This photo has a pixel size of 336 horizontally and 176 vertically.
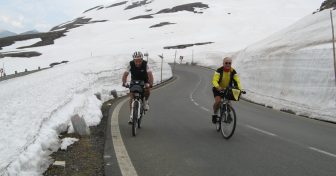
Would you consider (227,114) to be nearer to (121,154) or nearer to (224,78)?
(224,78)

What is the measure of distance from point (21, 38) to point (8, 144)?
99.7 metres

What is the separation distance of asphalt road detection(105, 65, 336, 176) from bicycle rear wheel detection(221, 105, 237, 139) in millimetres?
167

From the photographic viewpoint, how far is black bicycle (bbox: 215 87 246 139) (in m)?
9.49

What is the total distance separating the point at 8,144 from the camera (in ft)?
24.8

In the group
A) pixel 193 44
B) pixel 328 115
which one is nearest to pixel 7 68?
pixel 193 44

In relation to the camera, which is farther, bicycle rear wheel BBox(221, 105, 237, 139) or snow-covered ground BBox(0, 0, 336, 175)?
bicycle rear wheel BBox(221, 105, 237, 139)

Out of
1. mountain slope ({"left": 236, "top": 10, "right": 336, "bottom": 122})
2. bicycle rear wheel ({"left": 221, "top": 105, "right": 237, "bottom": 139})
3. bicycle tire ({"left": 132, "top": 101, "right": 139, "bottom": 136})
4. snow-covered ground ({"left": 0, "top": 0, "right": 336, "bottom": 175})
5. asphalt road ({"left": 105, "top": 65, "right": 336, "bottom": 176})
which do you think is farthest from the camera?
mountain slope ({"left": 236, "top": 10, "right": 336, "bottom": 122})

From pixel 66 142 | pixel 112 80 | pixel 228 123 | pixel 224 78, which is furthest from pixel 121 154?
pixel 112 80

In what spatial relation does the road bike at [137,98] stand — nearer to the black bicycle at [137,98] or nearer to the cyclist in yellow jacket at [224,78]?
the black bicycle at [137,98]

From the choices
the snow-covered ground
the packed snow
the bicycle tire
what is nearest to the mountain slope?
the snow-covered ground

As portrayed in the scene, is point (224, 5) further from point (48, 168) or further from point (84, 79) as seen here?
point (48, 168)

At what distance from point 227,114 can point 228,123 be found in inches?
9.7

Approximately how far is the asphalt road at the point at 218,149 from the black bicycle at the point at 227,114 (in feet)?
0.71

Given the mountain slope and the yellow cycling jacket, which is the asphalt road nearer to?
the yellow cycling jacket
